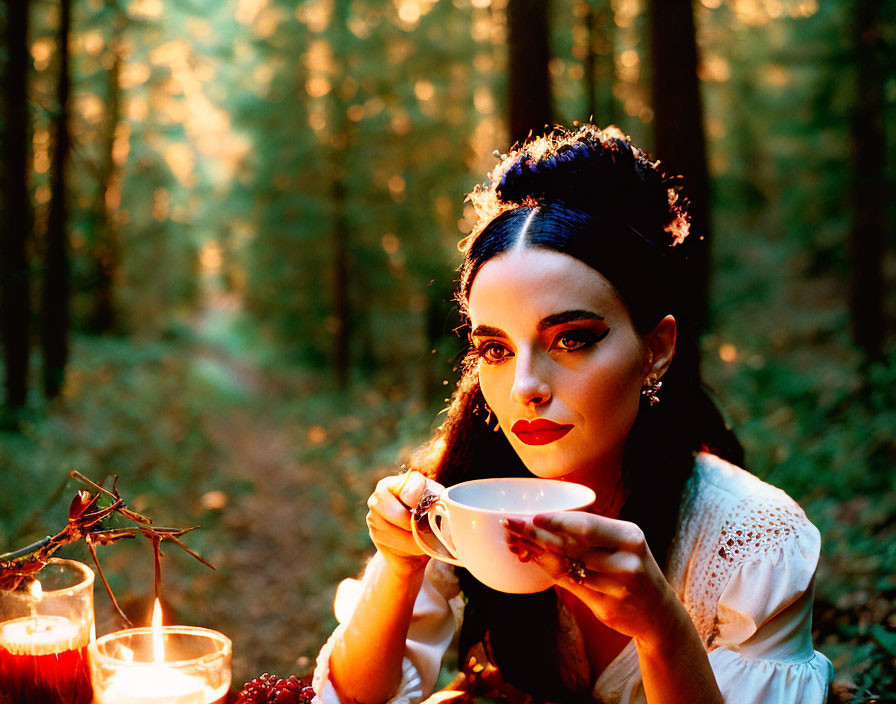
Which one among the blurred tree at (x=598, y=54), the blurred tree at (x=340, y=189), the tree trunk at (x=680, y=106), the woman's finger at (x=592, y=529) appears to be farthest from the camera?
the blurred tree at (x=340, y=189)

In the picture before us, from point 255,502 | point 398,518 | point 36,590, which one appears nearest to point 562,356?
point 398,518

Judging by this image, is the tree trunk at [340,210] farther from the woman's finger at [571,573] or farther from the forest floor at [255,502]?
the woman's finger at [571,573]

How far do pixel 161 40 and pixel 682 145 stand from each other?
1512 cm

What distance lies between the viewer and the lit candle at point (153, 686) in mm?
1364

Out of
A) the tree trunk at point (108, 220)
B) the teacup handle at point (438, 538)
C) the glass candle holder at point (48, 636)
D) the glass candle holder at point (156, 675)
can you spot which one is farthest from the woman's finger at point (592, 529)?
the tree trunk at point (108, 220)

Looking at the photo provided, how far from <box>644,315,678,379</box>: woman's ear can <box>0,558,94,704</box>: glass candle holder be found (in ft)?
4.94

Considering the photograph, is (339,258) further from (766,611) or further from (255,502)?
(766,611)

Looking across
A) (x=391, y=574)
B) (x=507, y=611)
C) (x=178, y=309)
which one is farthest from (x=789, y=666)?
(x=178, y=309)

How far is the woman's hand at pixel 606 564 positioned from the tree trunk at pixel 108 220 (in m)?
12.3

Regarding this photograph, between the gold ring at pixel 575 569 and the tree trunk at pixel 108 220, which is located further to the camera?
the tree trunk at pixel 108 220

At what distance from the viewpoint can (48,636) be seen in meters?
1.52

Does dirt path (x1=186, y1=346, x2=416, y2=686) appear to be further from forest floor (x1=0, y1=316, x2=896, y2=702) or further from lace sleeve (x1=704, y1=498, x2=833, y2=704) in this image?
lace sleeve (x1=704, y1=498, x2=833, y2=704)

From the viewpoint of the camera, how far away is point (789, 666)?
5.69ft

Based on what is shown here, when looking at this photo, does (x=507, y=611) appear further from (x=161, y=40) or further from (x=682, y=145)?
(x=161, y=40)
